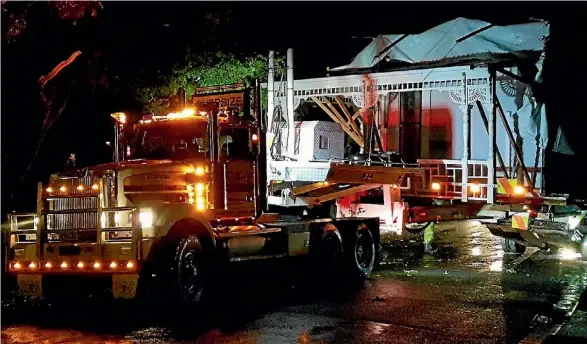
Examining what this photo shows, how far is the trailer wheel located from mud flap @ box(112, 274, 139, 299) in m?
5.29

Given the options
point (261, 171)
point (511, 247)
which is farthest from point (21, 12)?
point (511, 247)

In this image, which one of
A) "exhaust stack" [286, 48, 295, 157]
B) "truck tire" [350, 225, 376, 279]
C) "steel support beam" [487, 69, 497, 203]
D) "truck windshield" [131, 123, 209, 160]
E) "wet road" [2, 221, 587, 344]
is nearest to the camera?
"wet road" [2, 221, 587, 344]

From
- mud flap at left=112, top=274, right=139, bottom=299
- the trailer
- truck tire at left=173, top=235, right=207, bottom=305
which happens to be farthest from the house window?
mud flap at left=112, top=274, right=139, bottom=299

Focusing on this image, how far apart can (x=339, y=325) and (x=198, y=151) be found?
3446 mm

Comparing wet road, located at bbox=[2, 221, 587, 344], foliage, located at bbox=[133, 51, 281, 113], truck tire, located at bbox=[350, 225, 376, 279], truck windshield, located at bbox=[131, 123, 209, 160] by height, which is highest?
foliage, located at bbox=[133, 51, 281, 113]

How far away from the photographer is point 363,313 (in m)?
10.3

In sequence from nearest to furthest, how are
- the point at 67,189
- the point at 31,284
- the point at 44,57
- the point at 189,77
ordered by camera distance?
the point at 31,284 → the point at 67,189 → the point at 44,57 → the point at 189,77

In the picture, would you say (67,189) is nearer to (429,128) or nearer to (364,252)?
(364,252)

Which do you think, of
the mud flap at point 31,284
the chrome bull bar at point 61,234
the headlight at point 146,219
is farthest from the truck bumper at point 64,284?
the headlight at point 146,219

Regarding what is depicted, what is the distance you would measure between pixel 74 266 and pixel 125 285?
0.88 metres

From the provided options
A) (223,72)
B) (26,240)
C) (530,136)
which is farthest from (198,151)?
(530,136)

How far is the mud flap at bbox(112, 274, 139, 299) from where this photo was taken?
31.6 feet

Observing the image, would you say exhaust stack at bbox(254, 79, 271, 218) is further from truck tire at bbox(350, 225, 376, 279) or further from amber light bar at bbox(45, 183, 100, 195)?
amber light bar at bbox(45, 183, 100, 195)

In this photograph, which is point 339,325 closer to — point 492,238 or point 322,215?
point 322,215
